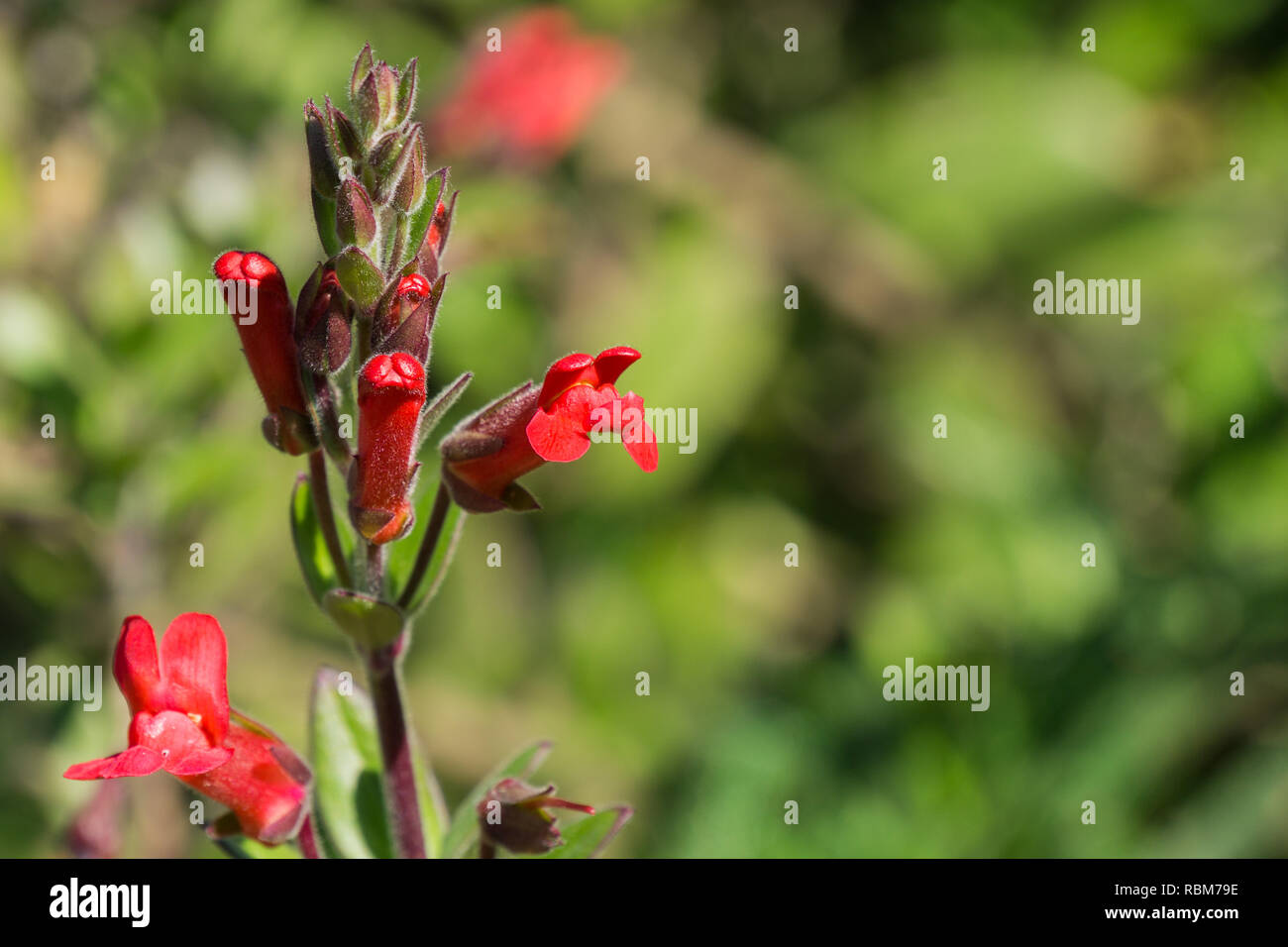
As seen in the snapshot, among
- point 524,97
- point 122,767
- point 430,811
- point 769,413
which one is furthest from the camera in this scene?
point 769,413

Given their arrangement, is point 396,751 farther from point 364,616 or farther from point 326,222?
point 326,222

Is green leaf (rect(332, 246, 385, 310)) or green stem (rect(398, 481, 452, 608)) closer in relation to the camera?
green leaf (rect(332, 246, 385, 310))

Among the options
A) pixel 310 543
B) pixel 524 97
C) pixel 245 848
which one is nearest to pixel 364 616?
pixel 310 543

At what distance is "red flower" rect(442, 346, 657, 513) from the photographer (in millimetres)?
1257

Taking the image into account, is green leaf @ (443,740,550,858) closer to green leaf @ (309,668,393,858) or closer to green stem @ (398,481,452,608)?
green leaf @ (309,668,393,858)

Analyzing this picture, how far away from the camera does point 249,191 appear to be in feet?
9.13

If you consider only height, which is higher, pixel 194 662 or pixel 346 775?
pixel 194 662

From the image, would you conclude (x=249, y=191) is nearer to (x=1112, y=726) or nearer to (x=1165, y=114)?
(x=1112, y=726)

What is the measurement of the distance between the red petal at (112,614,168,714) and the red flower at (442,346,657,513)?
0.38m

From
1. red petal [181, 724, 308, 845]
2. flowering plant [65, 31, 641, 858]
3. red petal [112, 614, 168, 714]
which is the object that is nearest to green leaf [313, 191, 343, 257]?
flowering plant [65, 31, 641, 858]

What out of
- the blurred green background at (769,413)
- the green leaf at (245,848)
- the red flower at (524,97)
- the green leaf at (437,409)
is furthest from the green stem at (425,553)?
the red flower at (524,97)

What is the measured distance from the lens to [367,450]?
126 cm

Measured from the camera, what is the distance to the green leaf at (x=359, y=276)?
3.86 ft

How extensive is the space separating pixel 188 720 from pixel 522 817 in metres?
0.39
